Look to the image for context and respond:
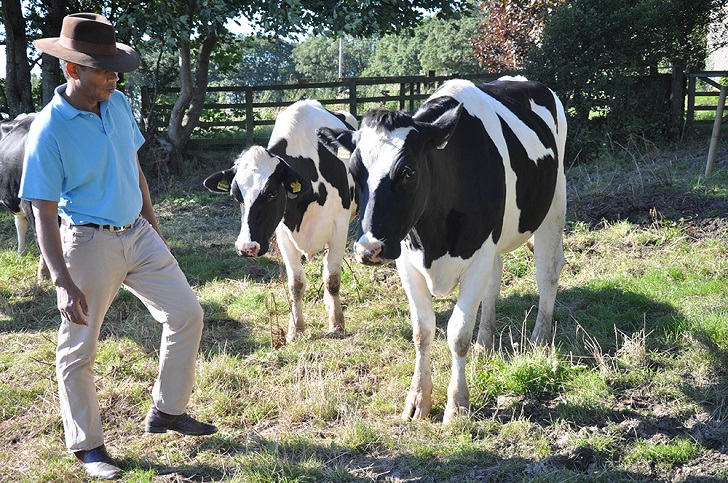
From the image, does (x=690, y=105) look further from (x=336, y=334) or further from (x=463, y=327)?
(x=463, y=327)

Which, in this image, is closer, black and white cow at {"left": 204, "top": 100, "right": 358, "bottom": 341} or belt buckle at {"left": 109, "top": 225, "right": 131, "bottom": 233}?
belt buckle at {"left": 109, "top": 225, "right": 131, "bottom": 233}

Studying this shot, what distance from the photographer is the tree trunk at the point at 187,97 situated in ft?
44.9

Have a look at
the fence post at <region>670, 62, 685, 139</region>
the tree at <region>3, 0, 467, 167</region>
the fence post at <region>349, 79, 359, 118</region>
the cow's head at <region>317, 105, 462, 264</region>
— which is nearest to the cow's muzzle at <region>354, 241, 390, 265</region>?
the cow's head at <region>317, 105, 462, 264</region>

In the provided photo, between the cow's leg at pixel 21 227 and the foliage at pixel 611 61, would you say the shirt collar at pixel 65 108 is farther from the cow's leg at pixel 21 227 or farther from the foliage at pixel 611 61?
the foliage at pixel 611 61

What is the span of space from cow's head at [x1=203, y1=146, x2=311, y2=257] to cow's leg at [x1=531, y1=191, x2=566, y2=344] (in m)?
2.01

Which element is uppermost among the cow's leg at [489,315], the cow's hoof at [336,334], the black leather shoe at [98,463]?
the cow's leg at [489,315]

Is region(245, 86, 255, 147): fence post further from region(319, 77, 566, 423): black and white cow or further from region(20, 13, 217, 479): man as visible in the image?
region(20, 13, 217, 479): man

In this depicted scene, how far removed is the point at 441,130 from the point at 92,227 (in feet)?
6.53

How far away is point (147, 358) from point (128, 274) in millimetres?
1928

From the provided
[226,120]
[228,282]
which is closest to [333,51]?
[226,120]

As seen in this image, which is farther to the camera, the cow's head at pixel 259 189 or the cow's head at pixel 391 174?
the cow's head at pixel 259 189

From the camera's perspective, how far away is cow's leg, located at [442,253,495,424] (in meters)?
4.34

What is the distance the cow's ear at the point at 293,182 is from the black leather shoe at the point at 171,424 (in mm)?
2226

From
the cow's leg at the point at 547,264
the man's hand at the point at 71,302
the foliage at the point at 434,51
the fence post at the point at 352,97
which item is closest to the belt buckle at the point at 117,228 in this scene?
the man's hand at the point at 71,302
